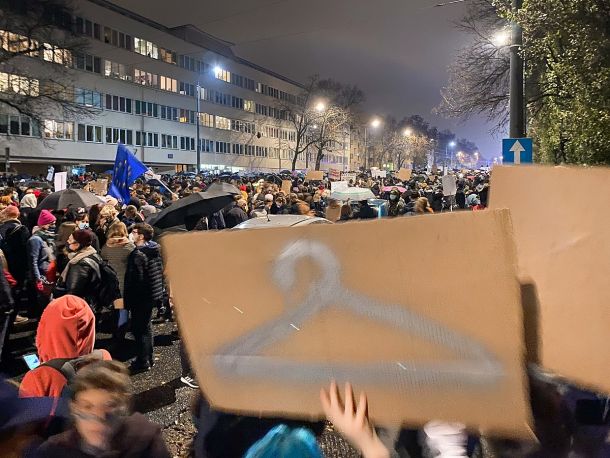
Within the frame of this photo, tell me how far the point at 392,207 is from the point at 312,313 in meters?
13.8

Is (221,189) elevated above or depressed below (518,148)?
below

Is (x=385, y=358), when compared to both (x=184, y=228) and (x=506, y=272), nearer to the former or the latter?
(x=506, y=272)

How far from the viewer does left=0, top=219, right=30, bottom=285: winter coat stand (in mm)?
7844

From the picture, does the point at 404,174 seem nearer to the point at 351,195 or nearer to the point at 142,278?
the point at 351,195

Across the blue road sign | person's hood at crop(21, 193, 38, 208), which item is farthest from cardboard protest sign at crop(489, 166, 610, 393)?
person's hood at crop(21, 193, 38, 208)

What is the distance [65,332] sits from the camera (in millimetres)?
3467

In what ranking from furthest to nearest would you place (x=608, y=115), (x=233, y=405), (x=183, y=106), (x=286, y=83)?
(x=286, y=83), (x=183, y=106), (x=608, y=115), (x=233, y=405)

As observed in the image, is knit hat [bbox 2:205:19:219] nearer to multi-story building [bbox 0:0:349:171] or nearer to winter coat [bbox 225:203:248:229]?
winter coat [bbox 225:203:248:229]

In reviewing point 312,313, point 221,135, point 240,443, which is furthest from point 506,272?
point 221,135

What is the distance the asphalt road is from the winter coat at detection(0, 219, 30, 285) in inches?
35.8

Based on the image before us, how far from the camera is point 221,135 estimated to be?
77.0 m

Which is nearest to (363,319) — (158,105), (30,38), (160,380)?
(160,380)

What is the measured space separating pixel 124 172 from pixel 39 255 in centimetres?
529

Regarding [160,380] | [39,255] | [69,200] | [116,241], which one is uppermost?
[69,200]
